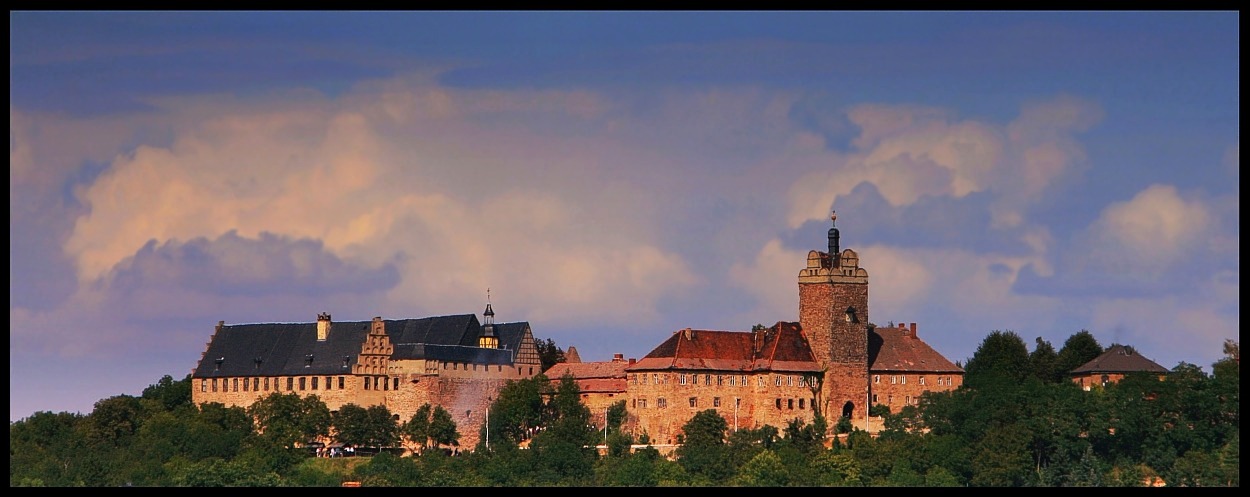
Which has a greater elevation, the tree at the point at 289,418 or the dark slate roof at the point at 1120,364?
the dark slate roof at the point at 1120,364

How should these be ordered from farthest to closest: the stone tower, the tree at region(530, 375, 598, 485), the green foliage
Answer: the stone tower, the tree at region(530, 375, 598, 485), the green foliage

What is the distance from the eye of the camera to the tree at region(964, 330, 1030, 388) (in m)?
98.6

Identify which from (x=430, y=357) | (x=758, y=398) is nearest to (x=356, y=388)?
(x=430, y=357)

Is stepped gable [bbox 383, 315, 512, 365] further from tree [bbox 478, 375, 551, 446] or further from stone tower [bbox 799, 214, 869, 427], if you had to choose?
stone tower [bbox 799, 214, 869, 427]

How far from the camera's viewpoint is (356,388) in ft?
326

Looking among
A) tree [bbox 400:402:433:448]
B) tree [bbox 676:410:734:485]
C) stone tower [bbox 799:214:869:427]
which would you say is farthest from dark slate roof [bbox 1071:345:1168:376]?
tree [bbox 400:402:433:448]

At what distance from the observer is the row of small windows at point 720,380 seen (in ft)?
303

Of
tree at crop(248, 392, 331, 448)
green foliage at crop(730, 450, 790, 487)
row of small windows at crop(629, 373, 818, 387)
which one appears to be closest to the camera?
green foliage at crop(730, 450, 790, 487)

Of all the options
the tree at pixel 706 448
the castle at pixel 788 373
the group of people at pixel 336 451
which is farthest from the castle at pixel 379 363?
the tree at pixel 706 448

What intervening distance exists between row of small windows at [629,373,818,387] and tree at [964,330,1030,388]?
8.15m

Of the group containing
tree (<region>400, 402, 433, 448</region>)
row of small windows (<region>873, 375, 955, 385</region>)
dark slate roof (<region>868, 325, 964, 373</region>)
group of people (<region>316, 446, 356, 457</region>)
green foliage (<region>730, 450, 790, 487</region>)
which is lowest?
green foliage (<region>730, 450, 790, 487</region>)

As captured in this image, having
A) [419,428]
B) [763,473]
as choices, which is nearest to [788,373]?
[763,473]

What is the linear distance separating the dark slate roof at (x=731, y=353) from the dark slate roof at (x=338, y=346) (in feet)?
29.8

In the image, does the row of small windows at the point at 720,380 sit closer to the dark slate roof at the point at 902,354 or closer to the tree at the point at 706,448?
the tree at the point at 706,448
